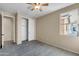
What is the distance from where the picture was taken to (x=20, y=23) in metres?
3.08

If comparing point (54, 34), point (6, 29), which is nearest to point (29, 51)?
point (6, 29)

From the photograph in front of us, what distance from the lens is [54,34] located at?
3131 mm

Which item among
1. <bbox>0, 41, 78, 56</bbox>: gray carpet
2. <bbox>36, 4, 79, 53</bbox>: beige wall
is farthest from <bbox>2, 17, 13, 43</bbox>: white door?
<bbox>36, 4, 79, 53</bbox>: beige wall

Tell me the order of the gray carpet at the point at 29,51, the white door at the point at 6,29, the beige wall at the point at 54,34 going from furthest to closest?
the white door at the point at 6,29 → the beige wall at the point at 54,34 → the gray carpet at the point at 29,51

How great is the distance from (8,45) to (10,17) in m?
0.96

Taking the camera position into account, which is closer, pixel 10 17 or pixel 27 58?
pixel 27 58

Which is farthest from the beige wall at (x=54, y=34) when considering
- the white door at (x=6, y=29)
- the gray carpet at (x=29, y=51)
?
the white door at (x=6, y=29)

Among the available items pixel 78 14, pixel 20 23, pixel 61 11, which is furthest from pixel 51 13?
pixel 20 23

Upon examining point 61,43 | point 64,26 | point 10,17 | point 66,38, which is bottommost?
point 61,43

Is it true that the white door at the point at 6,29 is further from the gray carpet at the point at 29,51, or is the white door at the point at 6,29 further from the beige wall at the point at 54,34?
the beige wall at the point at 54,34

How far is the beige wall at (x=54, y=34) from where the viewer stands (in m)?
2.56

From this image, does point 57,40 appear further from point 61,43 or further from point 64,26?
point 64,26

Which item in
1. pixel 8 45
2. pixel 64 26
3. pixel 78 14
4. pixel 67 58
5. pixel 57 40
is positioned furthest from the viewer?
pixel 57 40

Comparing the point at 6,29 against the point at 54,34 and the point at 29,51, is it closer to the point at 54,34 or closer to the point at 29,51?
the point at 29,51
